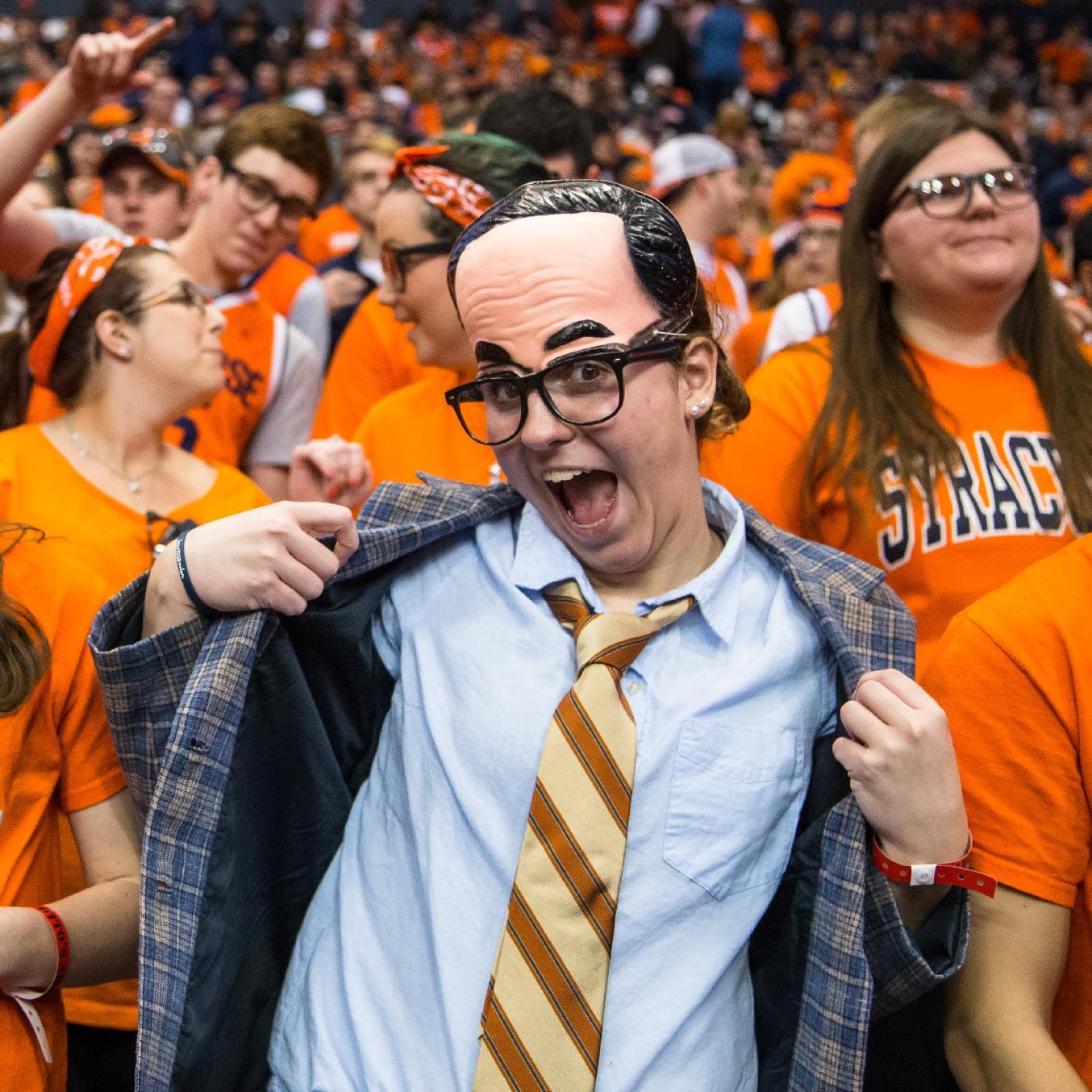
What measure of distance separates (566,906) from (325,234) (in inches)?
231

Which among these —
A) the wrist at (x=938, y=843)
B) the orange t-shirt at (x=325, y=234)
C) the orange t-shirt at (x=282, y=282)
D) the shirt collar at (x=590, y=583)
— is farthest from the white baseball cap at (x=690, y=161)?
the wrist at (x=938, y=843)

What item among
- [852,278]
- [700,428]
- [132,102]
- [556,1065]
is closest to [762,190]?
[132,102]

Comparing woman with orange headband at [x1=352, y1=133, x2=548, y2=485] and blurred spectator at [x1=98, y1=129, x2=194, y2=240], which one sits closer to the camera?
woman with orange headband at [x1=352, y1=133, x2=548, y2=485]

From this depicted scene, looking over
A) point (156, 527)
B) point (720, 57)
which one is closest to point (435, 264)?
point (156, 527)

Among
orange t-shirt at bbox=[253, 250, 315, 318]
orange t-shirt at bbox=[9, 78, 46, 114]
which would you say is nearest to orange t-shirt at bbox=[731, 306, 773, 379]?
orange t-shirt at bbox=[253, 250, 315, 318]

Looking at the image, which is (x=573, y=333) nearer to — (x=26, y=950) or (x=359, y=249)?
(x=26, y=950)

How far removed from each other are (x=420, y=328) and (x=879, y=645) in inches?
60.2

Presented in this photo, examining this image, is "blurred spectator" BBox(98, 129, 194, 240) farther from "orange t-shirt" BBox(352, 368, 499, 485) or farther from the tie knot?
the tie knot

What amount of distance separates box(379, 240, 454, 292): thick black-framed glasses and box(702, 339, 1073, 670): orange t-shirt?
74 centimetres

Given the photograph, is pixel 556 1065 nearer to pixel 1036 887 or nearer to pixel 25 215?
pixel 1036 887

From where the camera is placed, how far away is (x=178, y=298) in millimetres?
2762

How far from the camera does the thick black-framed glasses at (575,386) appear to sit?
1.68 metres

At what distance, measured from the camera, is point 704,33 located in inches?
637

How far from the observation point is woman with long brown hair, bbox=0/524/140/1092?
5.59 feet
